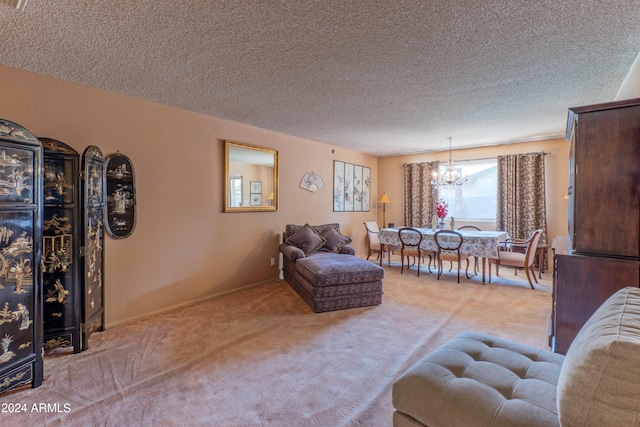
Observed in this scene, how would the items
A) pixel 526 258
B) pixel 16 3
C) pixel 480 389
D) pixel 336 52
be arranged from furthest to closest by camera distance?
pixel 526 258
pixel 336 52
pixel 16 3
pixel 480 389

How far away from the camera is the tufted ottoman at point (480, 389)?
1123 millimetres

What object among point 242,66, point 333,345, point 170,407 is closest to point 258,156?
point 242,66

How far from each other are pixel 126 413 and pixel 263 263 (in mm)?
2891

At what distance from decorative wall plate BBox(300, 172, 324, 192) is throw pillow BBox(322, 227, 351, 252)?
3.15 ft

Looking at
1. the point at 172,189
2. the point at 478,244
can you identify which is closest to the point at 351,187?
the point at 478,244

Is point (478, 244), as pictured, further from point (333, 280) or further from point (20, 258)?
point (20, 258)

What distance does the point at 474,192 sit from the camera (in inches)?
245

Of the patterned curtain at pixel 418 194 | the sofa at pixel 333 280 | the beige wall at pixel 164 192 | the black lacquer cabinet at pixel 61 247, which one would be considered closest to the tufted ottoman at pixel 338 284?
the sofa at pixel 333 280

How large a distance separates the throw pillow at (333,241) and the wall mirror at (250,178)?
0.94m

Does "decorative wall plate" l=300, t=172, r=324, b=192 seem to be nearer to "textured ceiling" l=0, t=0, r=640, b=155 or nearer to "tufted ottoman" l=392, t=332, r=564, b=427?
"textured ceiling" l=0, t=0, r=640, b=155

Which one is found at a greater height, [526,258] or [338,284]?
[526,258]

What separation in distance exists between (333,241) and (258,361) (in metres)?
2.60

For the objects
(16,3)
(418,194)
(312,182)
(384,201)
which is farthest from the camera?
(384,201)

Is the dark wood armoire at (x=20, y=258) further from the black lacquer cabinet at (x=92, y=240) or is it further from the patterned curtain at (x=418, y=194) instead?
the patterned curtain at (x=418, y=194)
